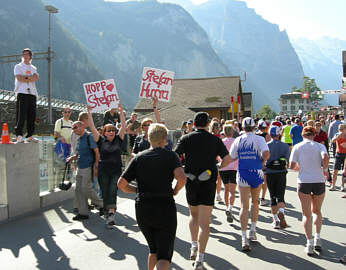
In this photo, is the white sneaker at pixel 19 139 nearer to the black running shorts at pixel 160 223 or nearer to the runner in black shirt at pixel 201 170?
the runner in black shirt at pixel 201 170

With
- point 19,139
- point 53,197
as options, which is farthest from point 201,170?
point 53,197

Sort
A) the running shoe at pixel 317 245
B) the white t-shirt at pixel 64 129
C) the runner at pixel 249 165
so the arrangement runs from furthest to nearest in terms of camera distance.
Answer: the white t-shirt at pixel 64 129
the runner at pixel 249 165
the running shoe at pixel 317 245

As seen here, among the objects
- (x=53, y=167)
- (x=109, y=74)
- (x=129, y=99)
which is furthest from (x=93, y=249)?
(x=109, y=74)

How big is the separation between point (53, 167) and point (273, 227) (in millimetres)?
5152

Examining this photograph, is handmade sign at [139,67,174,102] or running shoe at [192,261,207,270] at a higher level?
handmade sign at [139,67,174,102]

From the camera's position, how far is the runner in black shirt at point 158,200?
3883 millimetres

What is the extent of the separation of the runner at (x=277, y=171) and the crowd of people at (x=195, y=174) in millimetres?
17

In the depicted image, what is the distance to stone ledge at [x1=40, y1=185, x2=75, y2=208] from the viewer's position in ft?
27.5

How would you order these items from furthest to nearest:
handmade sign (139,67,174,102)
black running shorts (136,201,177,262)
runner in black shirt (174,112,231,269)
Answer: handmade sign (139,67,174,102) < runner in black shirt (174,112,231,269) < black running shorts (136,201,177,262)

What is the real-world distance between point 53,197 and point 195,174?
15.7 feet

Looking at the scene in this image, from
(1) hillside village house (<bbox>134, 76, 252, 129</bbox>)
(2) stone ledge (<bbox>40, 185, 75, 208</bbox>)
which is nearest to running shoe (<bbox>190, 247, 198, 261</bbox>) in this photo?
(2) stone ledge (<bbox>40, 185, 75, 208</bbox>)

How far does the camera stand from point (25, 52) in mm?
8148

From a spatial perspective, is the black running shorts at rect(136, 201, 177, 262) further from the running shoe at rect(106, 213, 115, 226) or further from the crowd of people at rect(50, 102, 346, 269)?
the running shoe at rect(106, 213, 115, 226)

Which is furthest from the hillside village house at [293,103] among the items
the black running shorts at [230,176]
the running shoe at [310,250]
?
the running shoe at [310,250]
